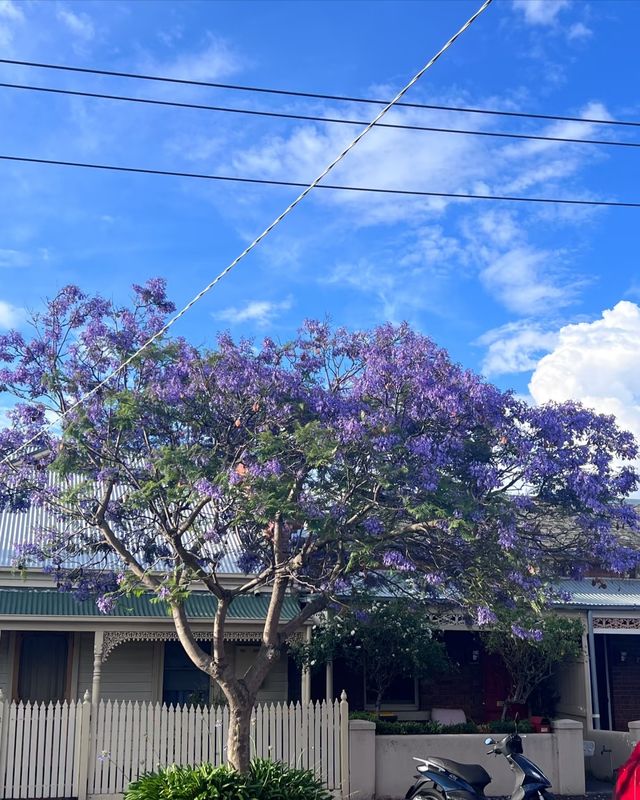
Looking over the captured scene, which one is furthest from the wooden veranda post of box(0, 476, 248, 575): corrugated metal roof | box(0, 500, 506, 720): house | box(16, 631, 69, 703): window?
box(16, 631, 69, 703): window

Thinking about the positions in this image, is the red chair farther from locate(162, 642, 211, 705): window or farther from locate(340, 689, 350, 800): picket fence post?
locate(162, 642, 211, 705): window

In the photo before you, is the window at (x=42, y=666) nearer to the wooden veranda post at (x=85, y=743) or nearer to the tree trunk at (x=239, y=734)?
the wooden veranda post at (x=85, y=743)

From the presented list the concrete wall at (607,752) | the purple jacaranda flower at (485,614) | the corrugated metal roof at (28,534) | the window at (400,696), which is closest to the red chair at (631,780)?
the purple jacaranda flower at (485,614)

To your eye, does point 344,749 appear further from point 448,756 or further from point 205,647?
point 205,647

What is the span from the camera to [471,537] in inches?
414

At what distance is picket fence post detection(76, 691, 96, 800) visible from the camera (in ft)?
45.0

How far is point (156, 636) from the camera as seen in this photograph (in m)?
17.1

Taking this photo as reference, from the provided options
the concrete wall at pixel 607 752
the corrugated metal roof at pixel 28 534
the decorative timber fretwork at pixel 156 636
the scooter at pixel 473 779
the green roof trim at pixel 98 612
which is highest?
the corrugated metal roof at pixel 28 534

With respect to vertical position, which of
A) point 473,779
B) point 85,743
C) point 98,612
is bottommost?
point 473,779

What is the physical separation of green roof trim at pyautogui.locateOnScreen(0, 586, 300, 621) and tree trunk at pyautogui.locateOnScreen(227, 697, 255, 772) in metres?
4.75

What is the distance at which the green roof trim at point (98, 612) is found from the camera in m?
16.8

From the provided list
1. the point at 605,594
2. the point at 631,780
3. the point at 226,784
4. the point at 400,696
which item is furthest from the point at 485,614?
the point at 605,594

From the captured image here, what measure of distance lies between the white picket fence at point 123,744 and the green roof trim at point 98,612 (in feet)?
8.65

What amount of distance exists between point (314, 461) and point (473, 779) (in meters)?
3.82
